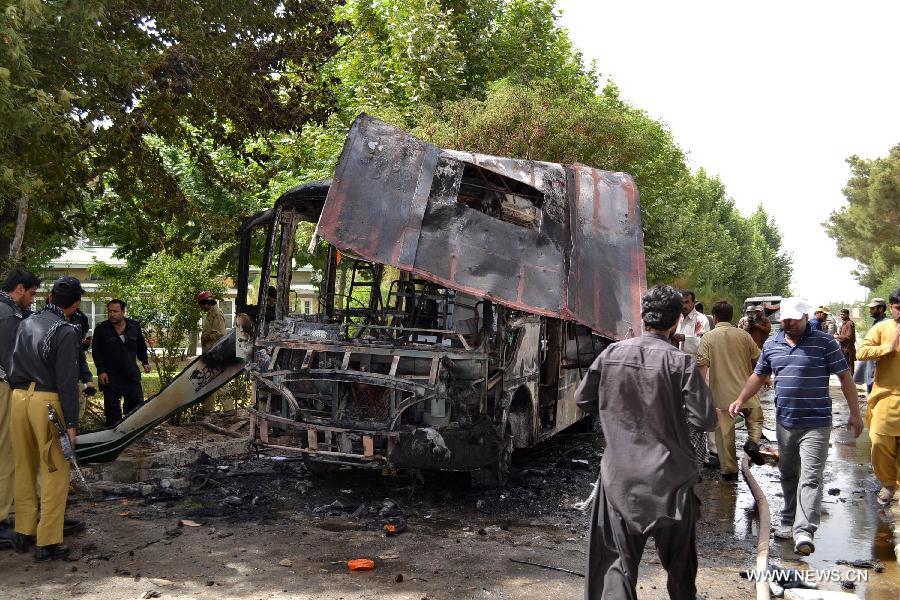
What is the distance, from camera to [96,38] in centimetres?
862

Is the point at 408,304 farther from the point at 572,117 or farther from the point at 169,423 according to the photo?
the point at 572,117

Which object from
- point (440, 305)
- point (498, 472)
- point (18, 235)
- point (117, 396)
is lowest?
point (498, 472)

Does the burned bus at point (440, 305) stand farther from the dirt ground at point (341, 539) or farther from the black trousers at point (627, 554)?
the black trousers at point (627, 554)

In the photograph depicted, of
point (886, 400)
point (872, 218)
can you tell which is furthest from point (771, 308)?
point (872, 218)

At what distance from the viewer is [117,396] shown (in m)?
8.95

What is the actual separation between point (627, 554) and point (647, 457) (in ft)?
1.49

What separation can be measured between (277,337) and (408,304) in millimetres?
1327

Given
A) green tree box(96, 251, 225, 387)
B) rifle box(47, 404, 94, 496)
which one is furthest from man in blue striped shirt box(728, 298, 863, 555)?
green tree box(96, 251, 225, 387)

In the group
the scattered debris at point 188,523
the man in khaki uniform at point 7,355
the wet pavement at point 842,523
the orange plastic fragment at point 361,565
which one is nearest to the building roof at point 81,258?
the man in khaki uniform at point 7,355

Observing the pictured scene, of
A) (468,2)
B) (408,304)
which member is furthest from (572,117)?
(408,304)

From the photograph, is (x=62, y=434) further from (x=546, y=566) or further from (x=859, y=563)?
(x=859, y=563)

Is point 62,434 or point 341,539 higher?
point 62,434

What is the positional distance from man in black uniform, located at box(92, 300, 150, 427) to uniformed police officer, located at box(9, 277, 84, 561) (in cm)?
353

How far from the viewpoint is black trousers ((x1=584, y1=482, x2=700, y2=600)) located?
350cm
